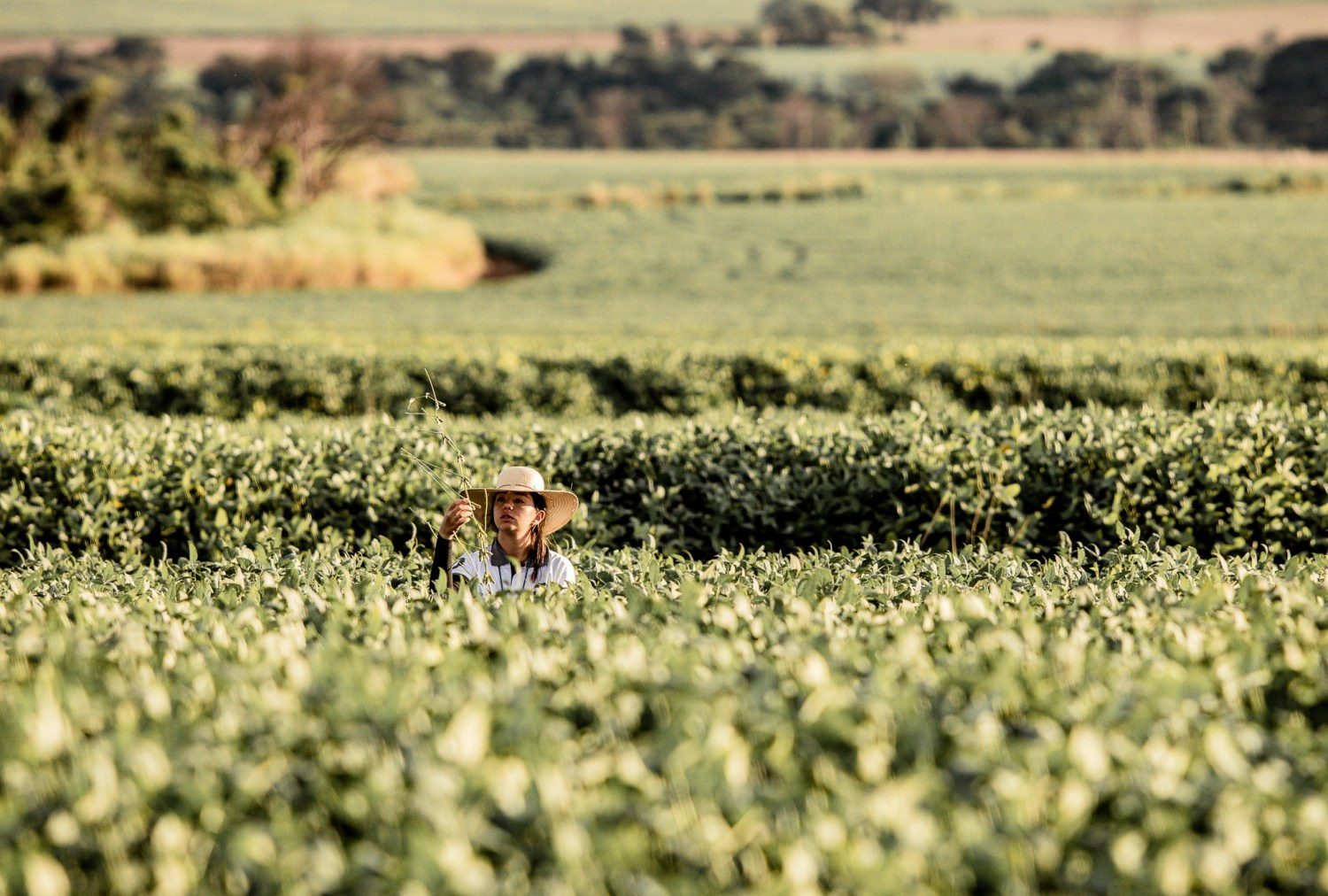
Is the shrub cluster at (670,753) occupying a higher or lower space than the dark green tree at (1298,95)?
lower

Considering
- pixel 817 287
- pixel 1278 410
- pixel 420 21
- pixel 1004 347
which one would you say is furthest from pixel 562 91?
pixel 1278 410

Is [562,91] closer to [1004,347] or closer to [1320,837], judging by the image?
[1004,347]

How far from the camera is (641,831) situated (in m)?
2.57

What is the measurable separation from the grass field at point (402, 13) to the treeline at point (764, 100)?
1689cm

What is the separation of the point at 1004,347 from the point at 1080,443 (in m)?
7.29

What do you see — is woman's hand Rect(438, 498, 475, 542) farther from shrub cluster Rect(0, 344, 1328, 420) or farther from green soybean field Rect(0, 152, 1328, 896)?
shrub cluster Rect(0, 344, 1328, 420)

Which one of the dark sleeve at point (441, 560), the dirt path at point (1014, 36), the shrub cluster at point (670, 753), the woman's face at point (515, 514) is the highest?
the dirt path at point (1014, 36)

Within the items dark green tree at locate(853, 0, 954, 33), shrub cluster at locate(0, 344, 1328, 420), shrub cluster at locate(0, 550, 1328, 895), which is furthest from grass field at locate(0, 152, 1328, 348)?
dark green tree at locate(853, 0, 954, 33)

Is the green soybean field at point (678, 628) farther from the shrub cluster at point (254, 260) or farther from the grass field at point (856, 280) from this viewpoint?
the shrub cluster at point (254, 260)

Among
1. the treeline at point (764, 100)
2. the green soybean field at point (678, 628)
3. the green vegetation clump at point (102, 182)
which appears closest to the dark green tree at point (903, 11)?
the treeline at point (764, 100)

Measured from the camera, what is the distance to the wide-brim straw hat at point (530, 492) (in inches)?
219

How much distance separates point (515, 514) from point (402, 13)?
142 m

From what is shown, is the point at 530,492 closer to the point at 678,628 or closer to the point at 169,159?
the point at 678,628

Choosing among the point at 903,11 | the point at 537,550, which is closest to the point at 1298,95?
the point at 903,11
